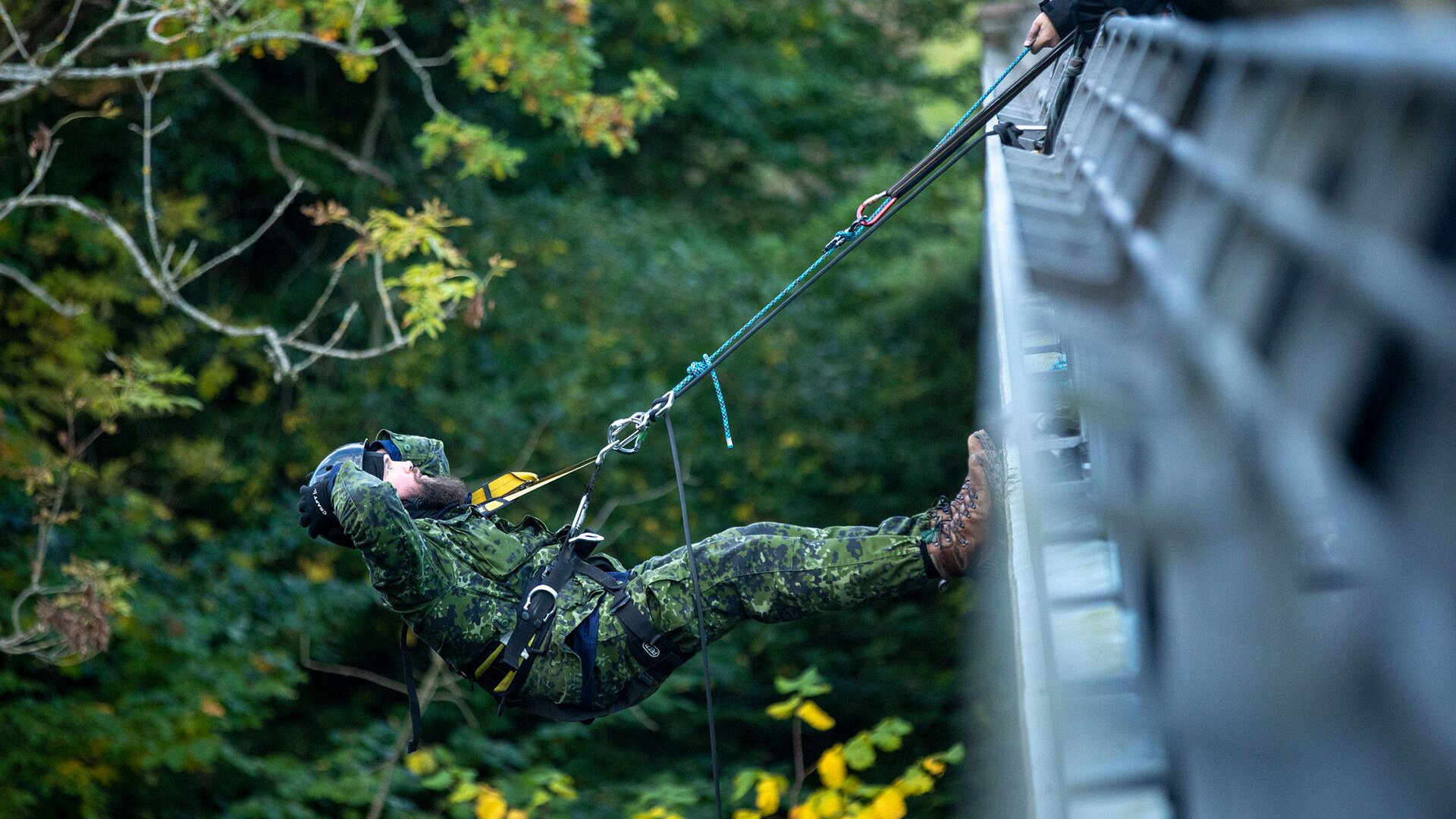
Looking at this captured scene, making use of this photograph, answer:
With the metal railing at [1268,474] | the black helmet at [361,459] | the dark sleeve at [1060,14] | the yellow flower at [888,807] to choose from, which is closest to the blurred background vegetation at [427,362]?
the yellow flower at [888,807]

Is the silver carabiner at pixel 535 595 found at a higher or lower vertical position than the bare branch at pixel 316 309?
lower

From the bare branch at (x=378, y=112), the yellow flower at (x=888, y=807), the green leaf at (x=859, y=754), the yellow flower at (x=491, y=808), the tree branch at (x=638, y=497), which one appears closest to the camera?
the yellow flower at (x=888, y=807)

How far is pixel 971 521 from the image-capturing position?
3402mm

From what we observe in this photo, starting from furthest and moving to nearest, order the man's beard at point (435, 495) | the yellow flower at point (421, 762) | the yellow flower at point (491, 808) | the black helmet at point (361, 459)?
1. the yellow flower at point (421, 762)
2. the yellow flower at point (491, 808)
3. the man's beard at point (435, 495)
4. the black helmet at point (361, 459)

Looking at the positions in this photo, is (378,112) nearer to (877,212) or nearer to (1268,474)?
(877,212)

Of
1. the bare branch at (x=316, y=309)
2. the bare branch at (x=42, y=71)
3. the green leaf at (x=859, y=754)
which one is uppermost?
the bare branch at (x=42, y=71)

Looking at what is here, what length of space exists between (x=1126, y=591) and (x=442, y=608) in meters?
2.61

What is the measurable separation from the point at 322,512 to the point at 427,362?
6097 millimetres

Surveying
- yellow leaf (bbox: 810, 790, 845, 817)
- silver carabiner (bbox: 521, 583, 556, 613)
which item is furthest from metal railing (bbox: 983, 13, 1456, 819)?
yellow leaf (bbox: 810, 790, 845, 817)

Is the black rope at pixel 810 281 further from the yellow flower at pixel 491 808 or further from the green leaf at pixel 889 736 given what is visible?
the yellow flower at pixel 491 808

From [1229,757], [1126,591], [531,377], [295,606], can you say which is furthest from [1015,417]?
[531,377]

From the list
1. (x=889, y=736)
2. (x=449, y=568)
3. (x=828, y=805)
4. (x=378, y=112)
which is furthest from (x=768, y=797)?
(x=378, y=112)

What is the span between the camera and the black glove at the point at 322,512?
3834mm

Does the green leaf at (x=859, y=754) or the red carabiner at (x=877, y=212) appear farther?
the green leaf at (x=859, y=754)
